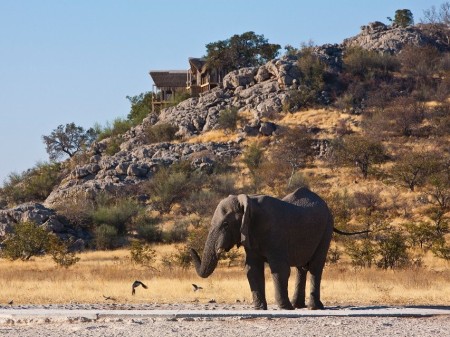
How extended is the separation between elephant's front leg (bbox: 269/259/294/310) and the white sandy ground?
471 millimetres

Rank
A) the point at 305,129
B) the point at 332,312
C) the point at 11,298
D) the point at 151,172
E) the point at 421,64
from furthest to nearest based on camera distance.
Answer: the point at 421,64 → the point at 305,129 → the point at 151,172 → the point at 11,298 → the point at 332,312

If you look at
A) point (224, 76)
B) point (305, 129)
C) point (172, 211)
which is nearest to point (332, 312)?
point (172, 211)

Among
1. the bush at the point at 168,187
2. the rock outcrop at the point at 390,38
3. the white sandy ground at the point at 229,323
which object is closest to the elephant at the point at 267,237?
the white sandy ground at the point at 229,323

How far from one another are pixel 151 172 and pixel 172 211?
6.41 meters

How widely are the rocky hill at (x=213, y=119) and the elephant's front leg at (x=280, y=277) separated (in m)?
38.7

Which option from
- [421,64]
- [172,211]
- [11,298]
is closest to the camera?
[11,298]

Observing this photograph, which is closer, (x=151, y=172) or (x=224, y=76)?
(x=151, y=172)

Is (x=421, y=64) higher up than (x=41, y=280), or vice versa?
(x=421, y=64)

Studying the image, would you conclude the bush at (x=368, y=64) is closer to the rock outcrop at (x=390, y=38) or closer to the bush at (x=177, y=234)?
the rock outcrop at (x=390, y=38)

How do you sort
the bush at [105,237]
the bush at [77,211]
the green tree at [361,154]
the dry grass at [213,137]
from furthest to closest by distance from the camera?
the dry grass at [213,137]
the green tree at [361,154]
the bush at [77,211]
the bush at [105,237]

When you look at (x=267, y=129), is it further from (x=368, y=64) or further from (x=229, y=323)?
(x=229, y=323)

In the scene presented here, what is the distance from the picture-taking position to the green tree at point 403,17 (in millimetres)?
79500

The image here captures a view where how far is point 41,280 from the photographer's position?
78.4 feet

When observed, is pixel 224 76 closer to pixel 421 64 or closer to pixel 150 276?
pixel 421 64
